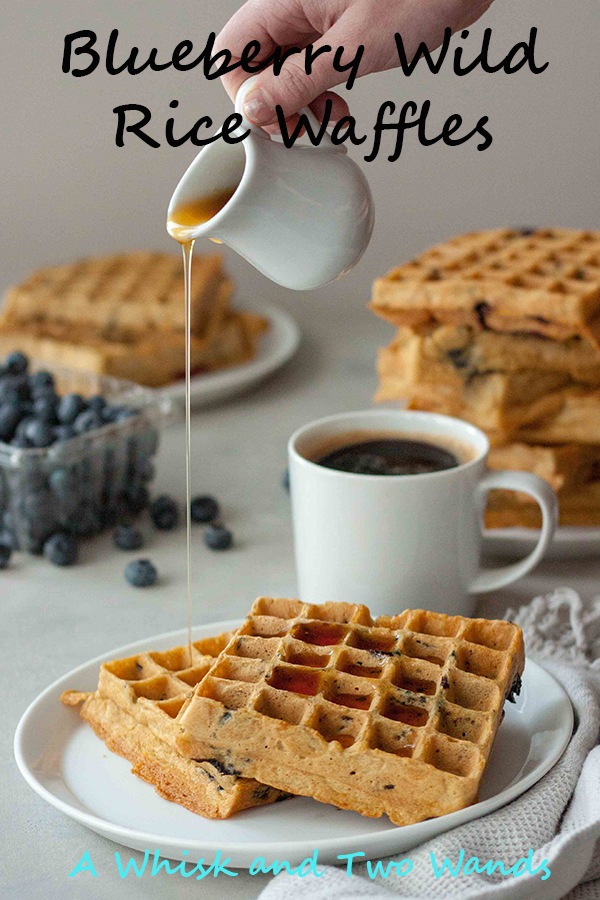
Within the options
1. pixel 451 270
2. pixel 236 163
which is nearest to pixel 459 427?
pixel 451 270

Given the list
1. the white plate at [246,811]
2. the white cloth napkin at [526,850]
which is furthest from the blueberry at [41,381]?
the white cloth napkin at [526,850]

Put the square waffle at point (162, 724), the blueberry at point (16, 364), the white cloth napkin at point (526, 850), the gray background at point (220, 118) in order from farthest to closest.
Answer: the gray background at point (220, 118), the blueberry at point (16, 364), the square waffle at point (162, 724), the white cloth napkin at point (526, 850)

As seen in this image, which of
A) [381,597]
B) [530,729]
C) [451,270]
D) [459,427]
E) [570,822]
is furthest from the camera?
[451,270]

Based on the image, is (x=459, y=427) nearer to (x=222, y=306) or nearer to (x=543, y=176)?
(x=222, y=306)

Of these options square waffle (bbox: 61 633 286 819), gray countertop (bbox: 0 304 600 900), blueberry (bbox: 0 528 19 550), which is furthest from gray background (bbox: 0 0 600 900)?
square waffle (bbox: 61 633 286 819)

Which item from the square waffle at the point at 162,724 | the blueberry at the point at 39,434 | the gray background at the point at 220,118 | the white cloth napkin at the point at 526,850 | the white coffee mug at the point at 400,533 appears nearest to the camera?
the white cloth napkin at the point at 526,850

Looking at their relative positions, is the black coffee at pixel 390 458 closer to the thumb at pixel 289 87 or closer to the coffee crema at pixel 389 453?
the coffee crema at pixel 389 453

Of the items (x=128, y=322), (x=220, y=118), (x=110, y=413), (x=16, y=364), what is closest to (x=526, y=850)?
(x=110, y=413)
